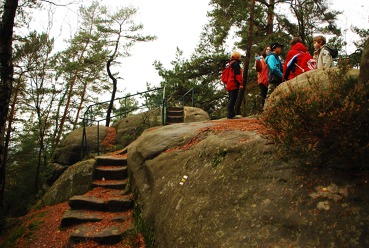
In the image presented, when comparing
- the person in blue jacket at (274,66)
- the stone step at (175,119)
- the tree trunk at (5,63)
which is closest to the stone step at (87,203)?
the tree trunk at (5,63)

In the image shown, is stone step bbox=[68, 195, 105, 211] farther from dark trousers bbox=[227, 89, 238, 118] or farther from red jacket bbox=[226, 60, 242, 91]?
red jacket bbox=[226, 60, 242, 91]

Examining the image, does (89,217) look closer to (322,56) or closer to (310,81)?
(310,81)

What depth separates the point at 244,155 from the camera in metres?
3.80

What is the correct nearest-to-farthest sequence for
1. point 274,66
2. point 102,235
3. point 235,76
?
point 102,235, point 274,66, point 235,76

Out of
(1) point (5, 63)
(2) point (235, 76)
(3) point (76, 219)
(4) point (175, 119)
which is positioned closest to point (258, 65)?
(2) point (235, 76)

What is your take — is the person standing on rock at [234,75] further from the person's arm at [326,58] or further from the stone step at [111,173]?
the stone step at [111,173]

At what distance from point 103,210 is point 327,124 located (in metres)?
5.03

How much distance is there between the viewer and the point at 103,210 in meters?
5.91

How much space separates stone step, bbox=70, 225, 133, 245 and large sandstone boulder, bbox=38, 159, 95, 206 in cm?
200

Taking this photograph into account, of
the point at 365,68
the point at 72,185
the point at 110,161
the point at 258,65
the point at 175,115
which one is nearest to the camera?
the point at 365,68

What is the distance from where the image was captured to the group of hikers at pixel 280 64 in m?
5.66

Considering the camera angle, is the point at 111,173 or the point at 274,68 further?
the point at 111,173

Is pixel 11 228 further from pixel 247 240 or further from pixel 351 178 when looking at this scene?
pixel 351 178

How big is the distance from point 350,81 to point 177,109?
10.6 metres
